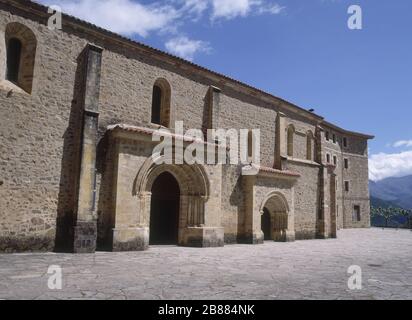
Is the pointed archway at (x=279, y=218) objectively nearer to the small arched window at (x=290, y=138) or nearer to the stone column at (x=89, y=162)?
the small arched window at (x=290, y=138)

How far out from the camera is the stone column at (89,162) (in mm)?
10562

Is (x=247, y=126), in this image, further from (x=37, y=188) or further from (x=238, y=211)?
(x=37, y=188)

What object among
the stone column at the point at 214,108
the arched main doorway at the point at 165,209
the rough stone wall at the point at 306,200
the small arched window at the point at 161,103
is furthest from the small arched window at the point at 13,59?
the rough stone wall at the point at 306,200

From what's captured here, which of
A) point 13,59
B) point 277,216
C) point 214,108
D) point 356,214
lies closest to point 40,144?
point 13,59

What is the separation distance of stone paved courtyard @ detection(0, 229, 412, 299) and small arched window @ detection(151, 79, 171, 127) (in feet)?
18.9

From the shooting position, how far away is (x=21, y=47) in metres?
10.9

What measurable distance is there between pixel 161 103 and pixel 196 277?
29.0ft

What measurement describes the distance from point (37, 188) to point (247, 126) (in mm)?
10129

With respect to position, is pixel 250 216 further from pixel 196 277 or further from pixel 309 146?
pixel 196 277

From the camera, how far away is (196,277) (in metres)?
7.12

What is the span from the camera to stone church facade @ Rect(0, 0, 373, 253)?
1028 cm

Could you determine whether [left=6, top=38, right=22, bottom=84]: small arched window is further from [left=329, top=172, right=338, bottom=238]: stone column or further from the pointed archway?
[left=329, top=172, right=338, bottom=238]: stone column

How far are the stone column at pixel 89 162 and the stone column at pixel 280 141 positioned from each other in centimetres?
1025

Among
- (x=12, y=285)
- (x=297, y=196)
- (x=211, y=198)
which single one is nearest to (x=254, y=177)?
(x=211, y=198)
